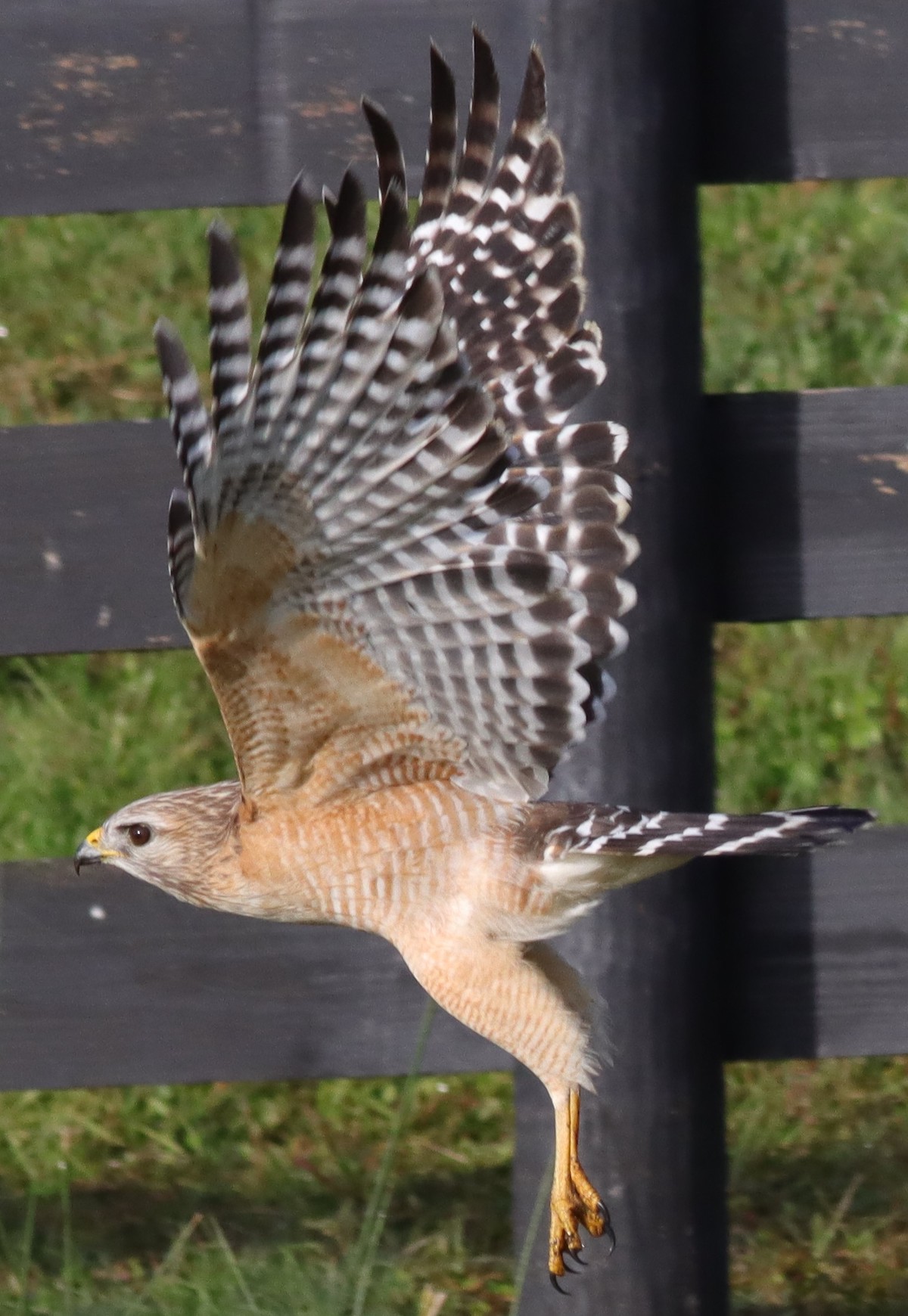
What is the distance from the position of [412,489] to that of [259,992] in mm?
1155

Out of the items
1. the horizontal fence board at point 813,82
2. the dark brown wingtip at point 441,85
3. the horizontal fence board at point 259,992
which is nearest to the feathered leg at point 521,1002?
the horizontal fence board at point 259,992

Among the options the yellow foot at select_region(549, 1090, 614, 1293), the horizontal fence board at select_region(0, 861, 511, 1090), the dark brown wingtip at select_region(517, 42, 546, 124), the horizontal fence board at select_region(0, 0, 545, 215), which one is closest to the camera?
the dark brown wingtip at select_region(517, 42, 546, 124)

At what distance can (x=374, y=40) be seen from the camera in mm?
2912

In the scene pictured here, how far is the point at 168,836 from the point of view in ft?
9.77

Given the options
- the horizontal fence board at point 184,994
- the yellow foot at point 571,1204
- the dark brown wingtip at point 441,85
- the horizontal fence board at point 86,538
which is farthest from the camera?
the horizontal fence board at point 184,994

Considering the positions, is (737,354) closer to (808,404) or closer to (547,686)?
(808,404)

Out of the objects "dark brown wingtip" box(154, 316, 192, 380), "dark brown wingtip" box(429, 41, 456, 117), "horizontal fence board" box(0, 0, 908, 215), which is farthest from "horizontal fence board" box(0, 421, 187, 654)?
"dark brown wingtip" box(154, 316, 192, 380)

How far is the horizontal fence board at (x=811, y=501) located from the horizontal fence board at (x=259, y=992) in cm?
45

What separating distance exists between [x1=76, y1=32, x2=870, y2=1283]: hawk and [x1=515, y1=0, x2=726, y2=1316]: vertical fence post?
134 millimetres

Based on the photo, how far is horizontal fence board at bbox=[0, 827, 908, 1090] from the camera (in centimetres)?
311

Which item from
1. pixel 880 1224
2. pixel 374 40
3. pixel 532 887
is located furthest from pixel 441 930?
pixel 880 1224

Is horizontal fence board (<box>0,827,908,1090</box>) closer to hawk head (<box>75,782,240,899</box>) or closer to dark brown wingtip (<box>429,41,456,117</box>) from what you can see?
hawk head (<box>75,782,240,899</box>)

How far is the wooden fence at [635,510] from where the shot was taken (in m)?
2.87

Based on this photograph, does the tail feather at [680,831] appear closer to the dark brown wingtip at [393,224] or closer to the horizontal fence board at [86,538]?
the horizontal fence board at [86,538]
